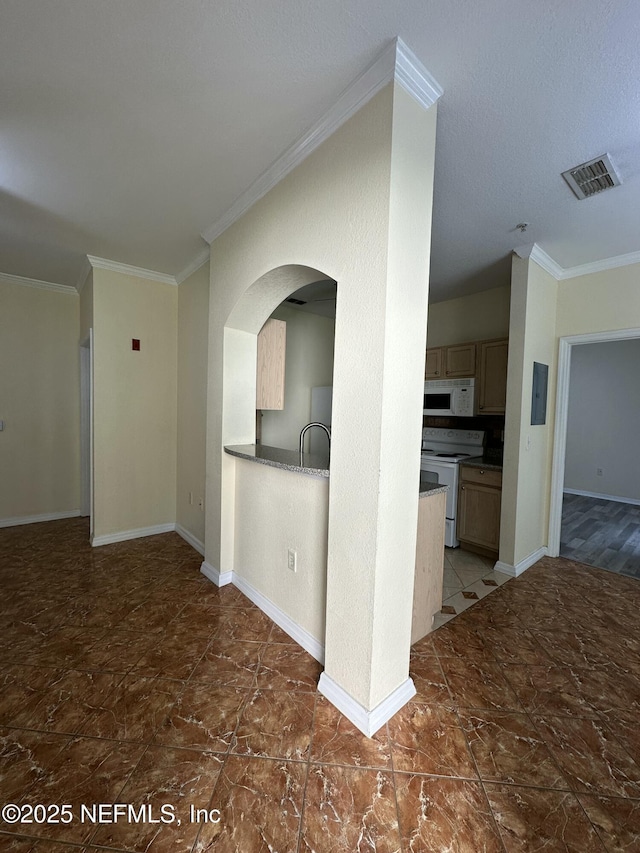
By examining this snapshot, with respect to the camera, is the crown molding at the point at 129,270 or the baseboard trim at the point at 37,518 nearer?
the crown molding at the point at 129,270

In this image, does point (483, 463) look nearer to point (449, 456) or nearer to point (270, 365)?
point (449, 456)

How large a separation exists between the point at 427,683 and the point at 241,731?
0.93 m

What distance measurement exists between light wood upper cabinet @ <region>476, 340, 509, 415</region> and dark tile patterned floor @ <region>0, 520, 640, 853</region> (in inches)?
74.5

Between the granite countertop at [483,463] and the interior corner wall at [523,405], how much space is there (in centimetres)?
24

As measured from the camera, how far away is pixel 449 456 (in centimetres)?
383

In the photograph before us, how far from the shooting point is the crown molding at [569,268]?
2857 mm

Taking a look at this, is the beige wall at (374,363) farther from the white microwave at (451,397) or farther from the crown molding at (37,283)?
the crown molding at (37,283)

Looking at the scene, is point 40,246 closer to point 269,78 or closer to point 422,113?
point 269,78

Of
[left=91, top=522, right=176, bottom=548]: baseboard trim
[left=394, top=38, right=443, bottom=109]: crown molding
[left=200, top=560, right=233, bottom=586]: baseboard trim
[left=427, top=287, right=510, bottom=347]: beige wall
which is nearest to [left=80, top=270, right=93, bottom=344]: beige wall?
[left=91, top=522, right=176, bottom=548]: baseboard trim

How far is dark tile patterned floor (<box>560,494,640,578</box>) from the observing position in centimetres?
340

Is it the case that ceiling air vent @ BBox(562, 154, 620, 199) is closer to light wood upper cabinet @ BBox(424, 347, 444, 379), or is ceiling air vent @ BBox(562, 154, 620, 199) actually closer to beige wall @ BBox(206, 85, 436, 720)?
beige wall @ BBox(206, 85, 436, 720)

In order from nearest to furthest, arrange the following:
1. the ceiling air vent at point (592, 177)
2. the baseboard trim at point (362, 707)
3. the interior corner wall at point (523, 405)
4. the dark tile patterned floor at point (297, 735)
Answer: the dark tile patterned floor at point (297, 735) → the baseboard trim at point (362, 707) → the ceiling air vent at point (592, 177) → the interior corner wall at point (523, 405)

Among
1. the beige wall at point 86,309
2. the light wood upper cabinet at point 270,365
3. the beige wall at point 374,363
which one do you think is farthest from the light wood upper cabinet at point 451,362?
the beige wall at point 86,309

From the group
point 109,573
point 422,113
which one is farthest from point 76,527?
point 422,113
